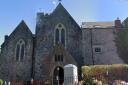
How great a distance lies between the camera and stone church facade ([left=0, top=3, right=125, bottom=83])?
32219 mm

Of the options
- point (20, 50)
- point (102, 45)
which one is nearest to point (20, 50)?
point (20, 50)

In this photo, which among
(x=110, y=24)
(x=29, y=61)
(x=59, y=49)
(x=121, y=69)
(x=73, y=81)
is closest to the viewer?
(x=73, y=81)

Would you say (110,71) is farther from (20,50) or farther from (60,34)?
(20,50)

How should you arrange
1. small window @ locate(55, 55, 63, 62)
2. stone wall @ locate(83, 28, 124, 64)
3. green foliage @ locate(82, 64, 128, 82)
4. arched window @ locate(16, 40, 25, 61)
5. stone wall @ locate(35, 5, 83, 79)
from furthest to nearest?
arched window @ locate(16, 40, 25, 61)
stone wall @ locate(35, 5, 83, 79)
stone wall @ locate(83, 28, 124, 64)
small window @ locate(55, 55, 63, 62)
green foliage @ locate(82, 64, 128, 82)

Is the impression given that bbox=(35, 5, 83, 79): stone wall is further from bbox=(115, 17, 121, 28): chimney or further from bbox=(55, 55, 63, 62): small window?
bbox=(115, 17, 121, 28): chimney

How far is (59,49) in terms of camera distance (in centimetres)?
3197

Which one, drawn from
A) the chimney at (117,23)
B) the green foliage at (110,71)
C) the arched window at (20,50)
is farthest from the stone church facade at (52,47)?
the green foliage at (110,71)

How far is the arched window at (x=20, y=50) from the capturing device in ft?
113

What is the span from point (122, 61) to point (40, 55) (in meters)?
12.1

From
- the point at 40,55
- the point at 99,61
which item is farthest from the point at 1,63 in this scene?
the point at 99,61

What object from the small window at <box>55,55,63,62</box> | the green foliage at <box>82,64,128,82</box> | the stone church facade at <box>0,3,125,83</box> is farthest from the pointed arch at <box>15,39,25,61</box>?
the green foliage at <box>82,64,128,82</box>

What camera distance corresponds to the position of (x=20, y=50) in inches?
1369

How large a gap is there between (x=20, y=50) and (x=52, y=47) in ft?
17.4

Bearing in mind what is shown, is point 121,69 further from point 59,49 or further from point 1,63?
point 1,63
